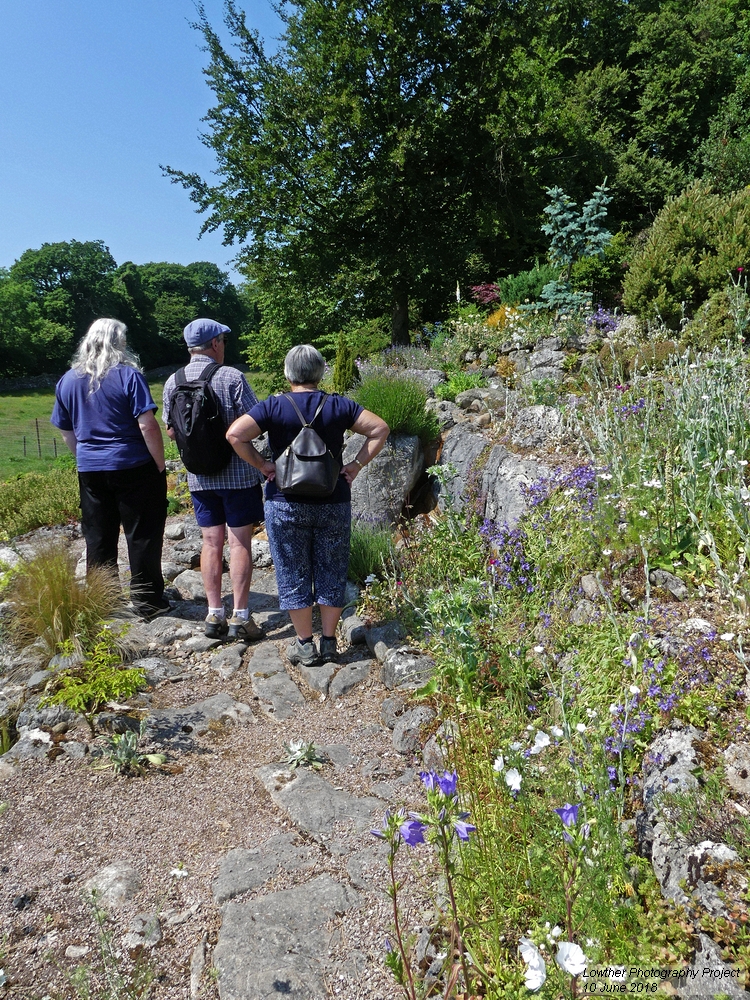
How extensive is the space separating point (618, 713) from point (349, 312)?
44.5ft

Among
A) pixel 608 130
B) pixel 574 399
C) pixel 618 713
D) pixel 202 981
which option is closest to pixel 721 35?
pixel 608 130

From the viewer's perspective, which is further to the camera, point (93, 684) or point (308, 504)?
point (308, 504)

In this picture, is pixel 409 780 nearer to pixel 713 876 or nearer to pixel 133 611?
pixel 713 876

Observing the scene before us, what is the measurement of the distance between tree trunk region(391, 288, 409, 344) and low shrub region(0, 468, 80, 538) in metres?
7.15

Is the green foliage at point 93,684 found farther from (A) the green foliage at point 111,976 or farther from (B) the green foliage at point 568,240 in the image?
(B) the green foliage at point 568,240

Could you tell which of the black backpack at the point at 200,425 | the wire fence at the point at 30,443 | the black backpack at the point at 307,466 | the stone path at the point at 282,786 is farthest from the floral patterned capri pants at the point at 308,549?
the wire fence at the point at 30,443

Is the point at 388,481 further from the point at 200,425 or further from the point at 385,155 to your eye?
the point at 385,155

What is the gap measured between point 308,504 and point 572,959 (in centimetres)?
297

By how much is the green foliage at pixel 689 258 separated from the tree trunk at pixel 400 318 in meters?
5.91

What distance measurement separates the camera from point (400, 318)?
44.2 feet

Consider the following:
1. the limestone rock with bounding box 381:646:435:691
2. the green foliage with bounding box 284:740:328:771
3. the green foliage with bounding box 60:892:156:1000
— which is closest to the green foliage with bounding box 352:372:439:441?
the limestone rock with bounding box 381:646:435:691

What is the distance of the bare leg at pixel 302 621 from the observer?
4.11m

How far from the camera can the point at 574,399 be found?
5.45m

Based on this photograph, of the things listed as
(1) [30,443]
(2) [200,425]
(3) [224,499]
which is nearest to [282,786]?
(3) [224,499]
